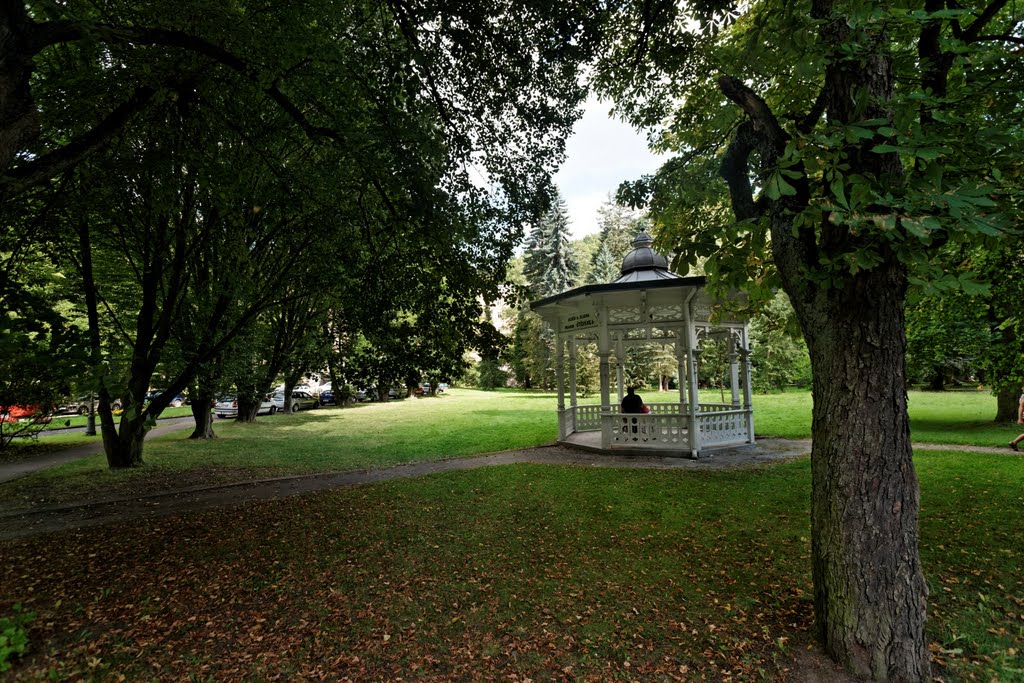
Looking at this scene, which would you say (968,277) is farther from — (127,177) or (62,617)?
(127,177)

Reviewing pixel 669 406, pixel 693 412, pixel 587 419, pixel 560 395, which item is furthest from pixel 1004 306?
pixel 587 419

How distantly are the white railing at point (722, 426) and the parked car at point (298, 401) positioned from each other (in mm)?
26361

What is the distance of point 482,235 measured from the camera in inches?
265

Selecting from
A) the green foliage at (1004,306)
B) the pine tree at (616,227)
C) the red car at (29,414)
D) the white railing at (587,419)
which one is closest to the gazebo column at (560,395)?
the white railing at (587,419)

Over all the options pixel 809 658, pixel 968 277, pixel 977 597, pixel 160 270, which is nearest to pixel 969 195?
pixel 968 277

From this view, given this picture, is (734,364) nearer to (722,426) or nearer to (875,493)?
(722,426)

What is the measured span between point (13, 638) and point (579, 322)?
11.0 metres

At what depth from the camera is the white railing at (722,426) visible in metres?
11.2

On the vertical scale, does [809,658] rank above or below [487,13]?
below

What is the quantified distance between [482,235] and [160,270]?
7.96 meters

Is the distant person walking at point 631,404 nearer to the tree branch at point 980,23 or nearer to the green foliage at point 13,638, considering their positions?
the tree branch at point 980,23

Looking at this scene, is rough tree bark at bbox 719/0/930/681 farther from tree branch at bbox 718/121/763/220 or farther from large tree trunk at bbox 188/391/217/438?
large tree trunk at bbox 188/391/217/438

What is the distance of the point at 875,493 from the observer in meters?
3.26

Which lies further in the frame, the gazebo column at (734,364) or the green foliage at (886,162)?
the gazebo column at (734,364)
